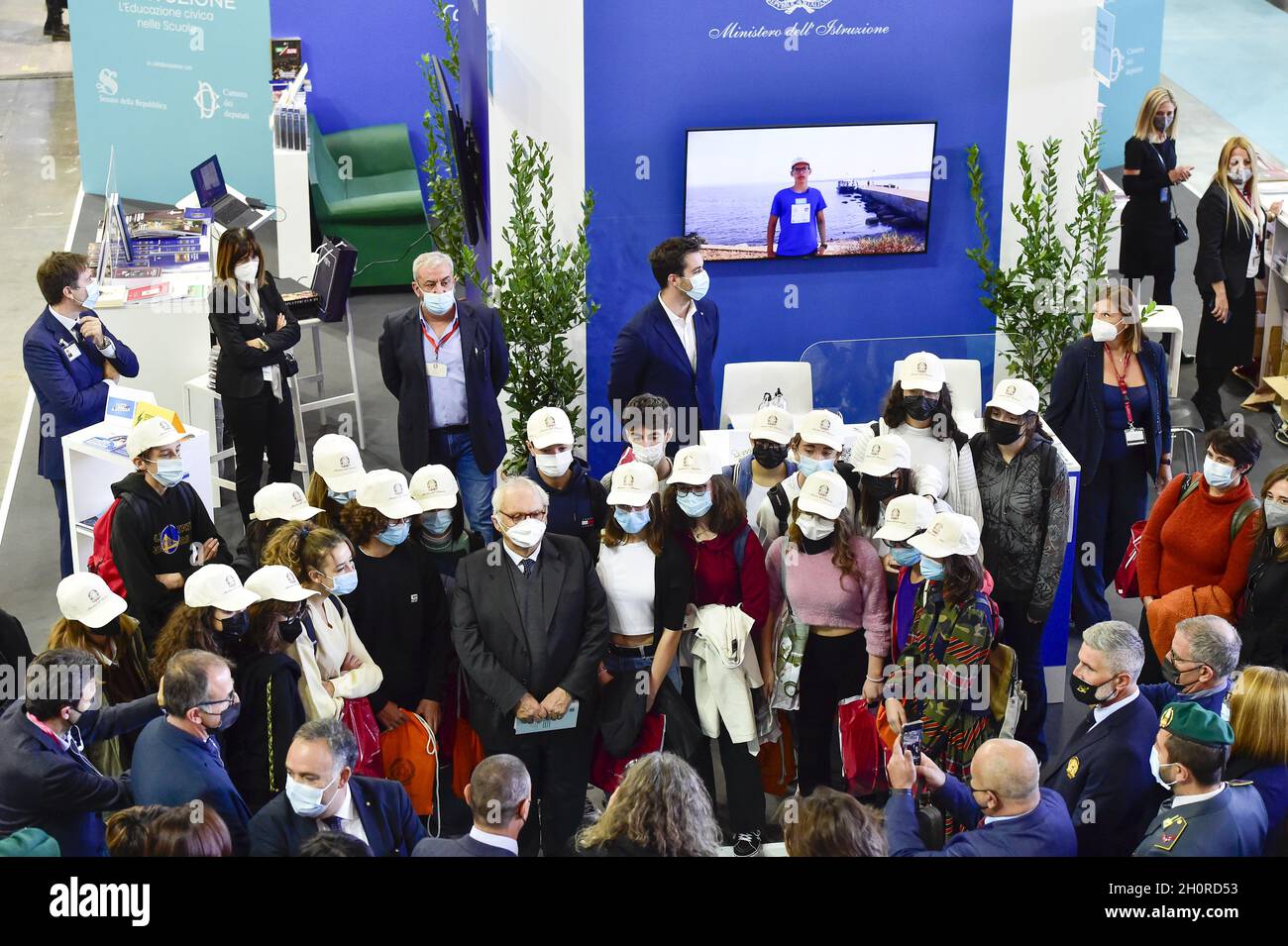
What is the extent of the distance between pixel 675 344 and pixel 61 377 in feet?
8.93

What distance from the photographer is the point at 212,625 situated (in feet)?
16.6

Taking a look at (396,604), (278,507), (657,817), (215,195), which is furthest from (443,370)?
(215,195)

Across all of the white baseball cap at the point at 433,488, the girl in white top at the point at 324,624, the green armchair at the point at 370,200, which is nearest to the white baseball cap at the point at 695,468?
the white baseball cap at the point at 433,488

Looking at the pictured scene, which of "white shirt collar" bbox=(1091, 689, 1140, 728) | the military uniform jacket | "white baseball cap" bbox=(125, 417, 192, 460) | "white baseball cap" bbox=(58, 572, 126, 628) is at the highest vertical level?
"white baseball cap" bbox=(125, 417, 192, 460)

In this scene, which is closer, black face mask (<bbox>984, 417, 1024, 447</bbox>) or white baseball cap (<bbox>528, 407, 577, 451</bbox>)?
white baseball cap (<bbox>528, 407, 577, 451</bbox>)

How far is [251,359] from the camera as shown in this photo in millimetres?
7426

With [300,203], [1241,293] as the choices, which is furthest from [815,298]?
[300,203]

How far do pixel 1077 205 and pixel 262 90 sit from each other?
6.32 metres

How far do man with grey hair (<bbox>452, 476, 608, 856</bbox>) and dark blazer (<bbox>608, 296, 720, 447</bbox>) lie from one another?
1732 mm

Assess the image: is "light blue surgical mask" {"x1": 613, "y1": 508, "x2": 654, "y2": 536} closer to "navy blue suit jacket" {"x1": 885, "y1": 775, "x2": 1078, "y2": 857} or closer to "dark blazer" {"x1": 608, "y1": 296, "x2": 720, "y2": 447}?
"navy blue suit jacket" {"x1": 885, "y1": 775, "x2": 1078, "y2": 857}

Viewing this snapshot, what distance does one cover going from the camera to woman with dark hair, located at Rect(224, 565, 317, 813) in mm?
5008

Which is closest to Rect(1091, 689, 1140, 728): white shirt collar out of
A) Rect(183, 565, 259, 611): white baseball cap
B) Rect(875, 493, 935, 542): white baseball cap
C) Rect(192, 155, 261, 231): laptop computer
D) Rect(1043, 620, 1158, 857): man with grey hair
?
Rect(1043, 620, 1158, 857): man with grey hair

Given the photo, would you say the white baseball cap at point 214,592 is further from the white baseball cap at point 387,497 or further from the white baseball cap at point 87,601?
the white baseball cap at point 387,497

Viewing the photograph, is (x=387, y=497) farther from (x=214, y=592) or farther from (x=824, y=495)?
(x=824, y=495)
